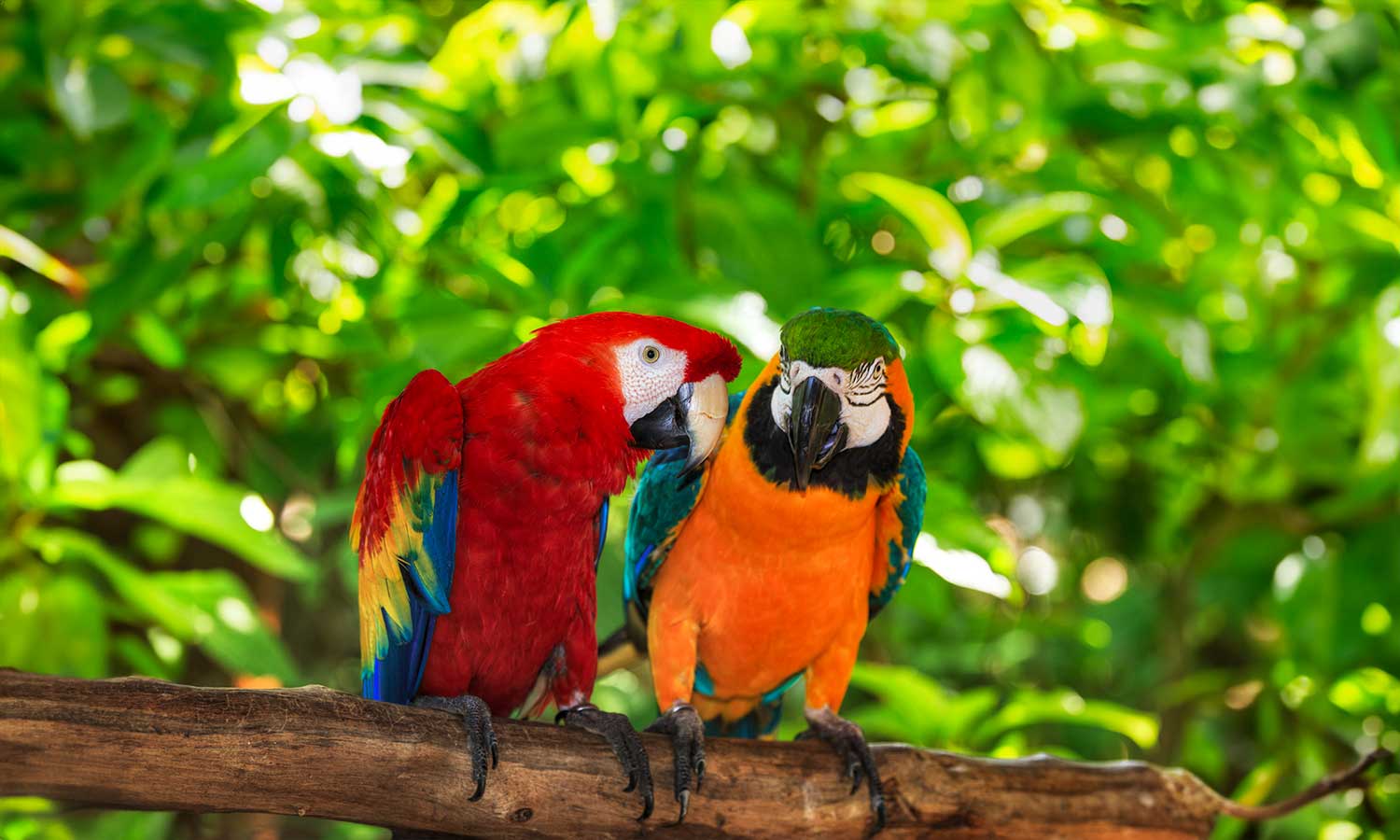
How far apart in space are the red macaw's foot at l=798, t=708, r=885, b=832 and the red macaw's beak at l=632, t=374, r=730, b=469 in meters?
0.50

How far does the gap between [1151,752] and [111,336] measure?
7.85ft

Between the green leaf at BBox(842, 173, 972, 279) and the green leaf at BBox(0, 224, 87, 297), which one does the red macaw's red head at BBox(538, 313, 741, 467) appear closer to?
the green leaf at BBox(842, 173, 972, 279)

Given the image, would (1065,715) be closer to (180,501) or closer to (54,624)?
(180,501)

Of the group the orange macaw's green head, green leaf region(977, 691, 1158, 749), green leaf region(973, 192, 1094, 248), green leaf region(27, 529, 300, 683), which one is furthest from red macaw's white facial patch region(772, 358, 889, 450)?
green leaf region(27, 529, 300, 683)

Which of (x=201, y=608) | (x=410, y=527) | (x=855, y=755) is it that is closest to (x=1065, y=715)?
(x=855, y=755)

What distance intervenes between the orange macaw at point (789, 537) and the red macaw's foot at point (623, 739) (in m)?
0.05

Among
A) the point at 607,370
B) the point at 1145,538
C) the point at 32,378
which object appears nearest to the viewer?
the point at 607,370

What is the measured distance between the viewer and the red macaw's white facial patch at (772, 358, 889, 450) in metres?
1.15

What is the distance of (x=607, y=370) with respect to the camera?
1.11 m

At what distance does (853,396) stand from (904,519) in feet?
0.95

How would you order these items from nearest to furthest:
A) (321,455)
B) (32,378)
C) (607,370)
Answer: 1. (607,370)
2. (32,378)
3. (321,455)

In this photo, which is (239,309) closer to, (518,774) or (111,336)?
(111,336)

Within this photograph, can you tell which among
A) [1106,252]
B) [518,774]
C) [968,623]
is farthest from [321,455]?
[968,623]

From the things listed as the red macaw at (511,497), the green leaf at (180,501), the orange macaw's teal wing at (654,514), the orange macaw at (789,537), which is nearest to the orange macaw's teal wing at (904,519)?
the orange macaw at (789,537)
